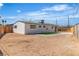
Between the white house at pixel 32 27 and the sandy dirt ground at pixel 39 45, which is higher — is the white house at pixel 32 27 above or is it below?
above

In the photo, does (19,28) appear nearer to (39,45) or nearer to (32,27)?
(32,27)

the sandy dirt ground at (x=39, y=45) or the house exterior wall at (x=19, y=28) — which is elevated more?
the house exterior wall at (x=19, y=28)

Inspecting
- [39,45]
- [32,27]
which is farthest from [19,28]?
[39,45]

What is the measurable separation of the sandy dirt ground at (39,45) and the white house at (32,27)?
1.7 inches

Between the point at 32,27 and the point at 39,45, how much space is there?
167 millimetres

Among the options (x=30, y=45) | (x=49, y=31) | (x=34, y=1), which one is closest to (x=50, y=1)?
(x=34, y=1)

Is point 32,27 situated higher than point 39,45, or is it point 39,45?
point 32,27

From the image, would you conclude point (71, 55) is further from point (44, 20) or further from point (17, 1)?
point (17, 1)

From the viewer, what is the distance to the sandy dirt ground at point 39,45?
1867 mm

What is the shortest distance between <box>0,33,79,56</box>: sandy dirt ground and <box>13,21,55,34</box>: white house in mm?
44

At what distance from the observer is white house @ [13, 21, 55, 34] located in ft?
6.17

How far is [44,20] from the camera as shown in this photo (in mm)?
1880

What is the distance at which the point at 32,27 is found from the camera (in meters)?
1.88

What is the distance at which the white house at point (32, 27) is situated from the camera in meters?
1.88
